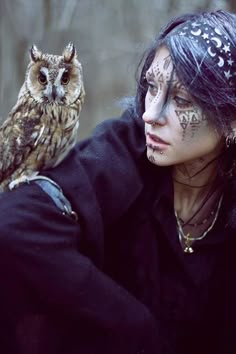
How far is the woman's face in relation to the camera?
1.17 meters

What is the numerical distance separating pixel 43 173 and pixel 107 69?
7.22 ft

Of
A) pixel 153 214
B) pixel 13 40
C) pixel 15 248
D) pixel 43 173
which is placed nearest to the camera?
pixel 15 248

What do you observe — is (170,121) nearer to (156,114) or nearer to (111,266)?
(156,114)

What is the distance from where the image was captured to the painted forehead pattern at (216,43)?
44.8 inches

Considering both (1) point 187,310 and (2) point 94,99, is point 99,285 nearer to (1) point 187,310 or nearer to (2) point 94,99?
(1) point 187,310

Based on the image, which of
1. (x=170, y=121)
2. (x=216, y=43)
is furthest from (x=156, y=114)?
(x=216, y=43)

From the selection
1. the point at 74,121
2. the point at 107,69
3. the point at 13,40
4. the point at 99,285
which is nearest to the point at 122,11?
the point at 107,69

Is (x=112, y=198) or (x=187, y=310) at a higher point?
(x=112, y=198)

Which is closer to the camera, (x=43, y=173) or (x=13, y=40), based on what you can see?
(x=43, y=173)

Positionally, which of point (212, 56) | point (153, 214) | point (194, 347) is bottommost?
point (194, 347)

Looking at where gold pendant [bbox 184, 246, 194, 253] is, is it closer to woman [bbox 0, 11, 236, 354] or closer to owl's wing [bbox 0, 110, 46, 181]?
woman [bbox 0, 11, 236, 354]

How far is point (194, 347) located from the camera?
4.53 feet

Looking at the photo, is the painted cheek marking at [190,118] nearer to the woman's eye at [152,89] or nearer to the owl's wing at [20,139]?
the woman's eye at [152,89]

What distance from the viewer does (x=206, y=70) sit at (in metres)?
1.13
